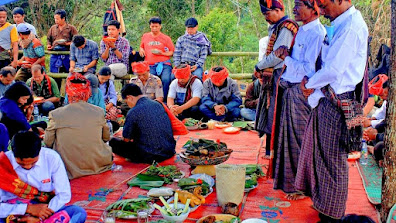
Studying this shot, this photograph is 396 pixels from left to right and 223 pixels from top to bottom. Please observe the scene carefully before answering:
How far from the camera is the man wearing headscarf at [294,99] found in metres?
3.63

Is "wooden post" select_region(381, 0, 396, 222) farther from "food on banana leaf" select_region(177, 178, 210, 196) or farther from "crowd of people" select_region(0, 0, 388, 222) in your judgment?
"food on banana leaf" select_region(177, 178, 210, 196)

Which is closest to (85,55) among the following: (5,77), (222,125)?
(5,77)

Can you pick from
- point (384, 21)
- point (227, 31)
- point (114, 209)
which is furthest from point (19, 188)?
point (227, 31)

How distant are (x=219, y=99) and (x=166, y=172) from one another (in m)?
2.77

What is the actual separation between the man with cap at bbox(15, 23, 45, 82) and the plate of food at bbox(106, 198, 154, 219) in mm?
5094

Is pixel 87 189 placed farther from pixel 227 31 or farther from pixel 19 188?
pixel 227 31

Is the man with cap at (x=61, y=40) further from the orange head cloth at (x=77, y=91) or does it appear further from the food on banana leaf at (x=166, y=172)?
the food on banana leaf at (x=166, y=172)

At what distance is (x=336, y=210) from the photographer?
128 inches

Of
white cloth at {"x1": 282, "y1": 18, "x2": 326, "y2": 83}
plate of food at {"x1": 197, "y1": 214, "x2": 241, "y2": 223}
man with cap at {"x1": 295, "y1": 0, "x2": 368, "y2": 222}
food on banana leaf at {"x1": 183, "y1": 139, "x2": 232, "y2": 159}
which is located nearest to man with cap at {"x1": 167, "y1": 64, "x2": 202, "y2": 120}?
food on banana leaf at {"x1": 183, "y1": 139, "x2": 232, "y2": 159}

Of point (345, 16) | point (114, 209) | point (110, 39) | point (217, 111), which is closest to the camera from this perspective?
point (345, 16)

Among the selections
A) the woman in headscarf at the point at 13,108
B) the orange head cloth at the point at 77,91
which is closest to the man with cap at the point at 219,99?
the orange head cloth at the point at 77,91

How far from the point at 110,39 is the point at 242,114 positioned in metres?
2.68

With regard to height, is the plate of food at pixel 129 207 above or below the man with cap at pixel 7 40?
below

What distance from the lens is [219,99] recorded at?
23.8 feet
